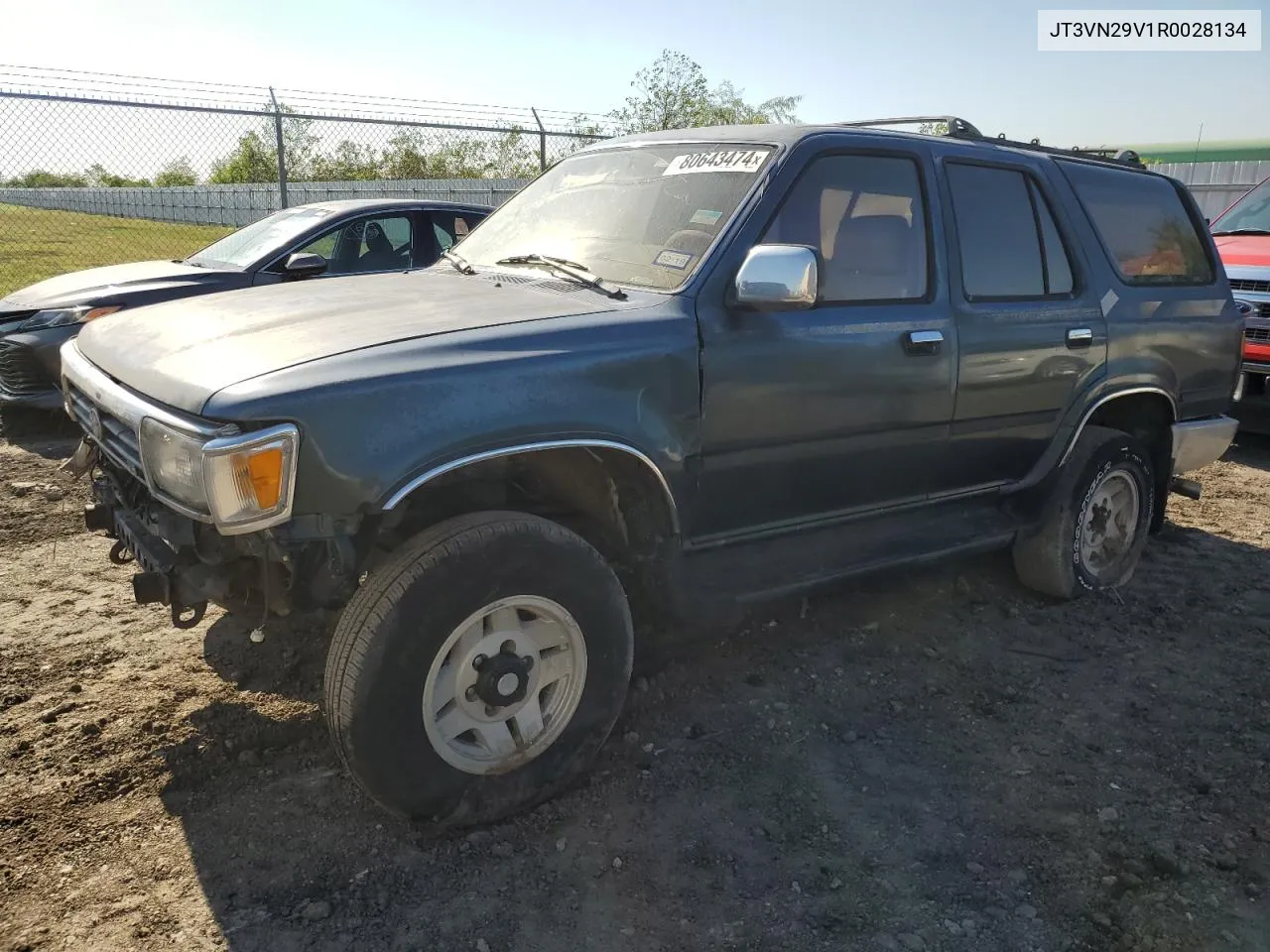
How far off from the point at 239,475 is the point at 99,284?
17.5ft

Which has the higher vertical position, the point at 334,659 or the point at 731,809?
the point at 334,659

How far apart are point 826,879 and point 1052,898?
0.59 metres

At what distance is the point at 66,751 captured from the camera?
3.04 metres

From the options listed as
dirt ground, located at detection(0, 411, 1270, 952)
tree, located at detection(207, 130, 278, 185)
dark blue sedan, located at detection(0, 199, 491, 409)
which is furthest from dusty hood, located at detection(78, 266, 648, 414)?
tree, located at detection(207, 130, 278, 185)

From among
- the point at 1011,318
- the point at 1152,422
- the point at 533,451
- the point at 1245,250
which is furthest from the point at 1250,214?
the point at 533,451

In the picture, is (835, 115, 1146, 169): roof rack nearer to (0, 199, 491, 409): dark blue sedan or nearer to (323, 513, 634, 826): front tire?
(323, 513, 634, 826): front tire

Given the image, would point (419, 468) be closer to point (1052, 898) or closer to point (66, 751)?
Answer: point (66, 751)

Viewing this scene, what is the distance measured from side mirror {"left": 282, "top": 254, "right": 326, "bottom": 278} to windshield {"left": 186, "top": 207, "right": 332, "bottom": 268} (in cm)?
49

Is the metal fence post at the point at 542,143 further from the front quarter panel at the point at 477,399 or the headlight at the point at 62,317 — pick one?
the front quarter panel at the point at 477,399

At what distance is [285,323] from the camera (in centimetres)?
287

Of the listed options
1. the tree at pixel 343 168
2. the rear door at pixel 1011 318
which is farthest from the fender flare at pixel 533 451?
the tree at pixel 343 168

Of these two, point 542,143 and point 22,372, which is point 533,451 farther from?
point 542,143

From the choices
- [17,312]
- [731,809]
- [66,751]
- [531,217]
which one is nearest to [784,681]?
[731,809]

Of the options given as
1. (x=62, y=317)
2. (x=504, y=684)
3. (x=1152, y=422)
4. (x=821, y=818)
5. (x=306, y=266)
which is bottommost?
(x=821, y=818)
